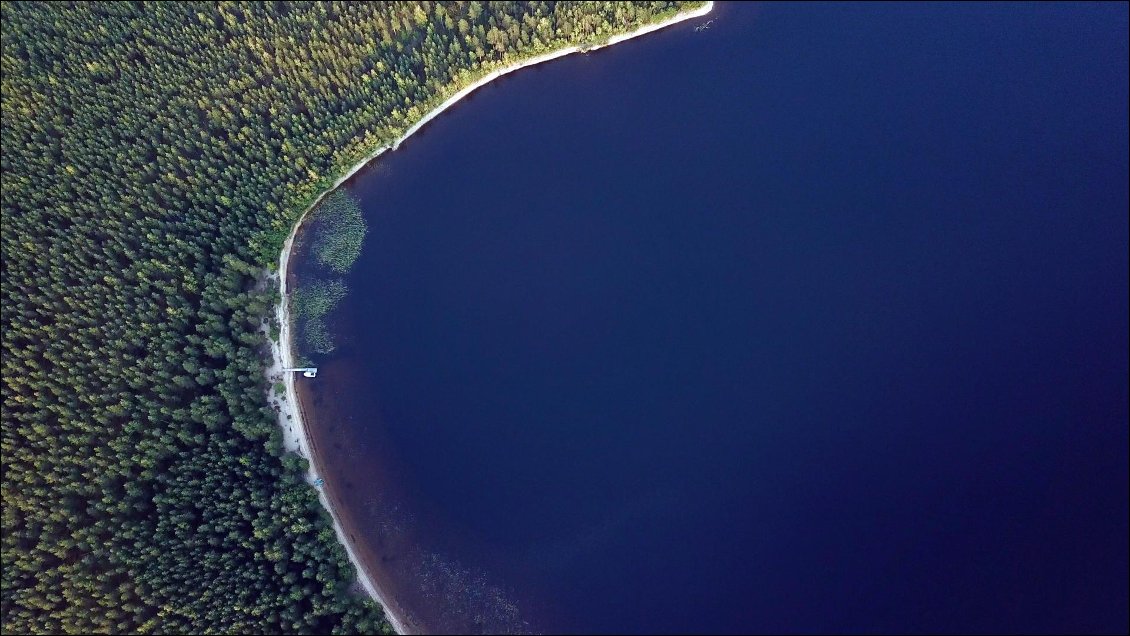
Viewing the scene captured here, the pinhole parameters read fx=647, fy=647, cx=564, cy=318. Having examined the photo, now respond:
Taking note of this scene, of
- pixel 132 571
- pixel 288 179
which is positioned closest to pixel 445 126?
pixel 288 179

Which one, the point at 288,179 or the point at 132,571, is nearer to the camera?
the point at 132,571

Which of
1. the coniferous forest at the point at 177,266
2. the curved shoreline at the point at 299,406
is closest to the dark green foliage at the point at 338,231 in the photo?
the curved shoreline at the point at 299,406

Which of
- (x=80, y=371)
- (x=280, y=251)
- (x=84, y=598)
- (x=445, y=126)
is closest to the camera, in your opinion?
(x=84, y=598)

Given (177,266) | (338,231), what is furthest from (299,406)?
Answer: (338,231)

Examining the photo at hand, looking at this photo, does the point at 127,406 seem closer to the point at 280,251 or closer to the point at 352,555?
the point at 280,251

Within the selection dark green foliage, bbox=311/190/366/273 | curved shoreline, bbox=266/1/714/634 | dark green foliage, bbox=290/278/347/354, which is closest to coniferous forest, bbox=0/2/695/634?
curved shoreline, bbox=266/1/714/634

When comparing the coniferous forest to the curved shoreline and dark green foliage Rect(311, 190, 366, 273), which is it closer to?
the curved shoreline
